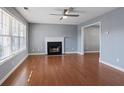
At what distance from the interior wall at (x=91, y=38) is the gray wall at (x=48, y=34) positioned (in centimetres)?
99

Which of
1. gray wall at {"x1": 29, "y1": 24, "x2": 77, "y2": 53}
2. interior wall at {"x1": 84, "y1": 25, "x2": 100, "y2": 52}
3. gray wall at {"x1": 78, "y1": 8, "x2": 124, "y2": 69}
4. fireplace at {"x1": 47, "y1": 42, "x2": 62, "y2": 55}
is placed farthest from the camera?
interior wall at {"x1": 84, "y1": 25, "x2": 100, "y2": 52}

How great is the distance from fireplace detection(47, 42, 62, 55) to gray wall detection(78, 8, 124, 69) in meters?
4.46

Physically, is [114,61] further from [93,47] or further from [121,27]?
[93,47]

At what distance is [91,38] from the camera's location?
11250mm

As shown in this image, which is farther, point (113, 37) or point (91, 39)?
point (91, 39)

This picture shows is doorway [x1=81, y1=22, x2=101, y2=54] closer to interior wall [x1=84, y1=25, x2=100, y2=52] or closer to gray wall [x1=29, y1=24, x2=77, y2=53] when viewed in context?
interior wall [x1=84, y1=25, x2=100, y2=52]

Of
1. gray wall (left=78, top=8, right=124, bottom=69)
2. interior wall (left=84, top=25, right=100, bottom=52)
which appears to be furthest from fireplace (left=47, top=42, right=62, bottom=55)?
gray wall (left=78, top=8, right=124, bottom=69)

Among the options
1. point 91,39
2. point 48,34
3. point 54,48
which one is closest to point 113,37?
point 54,48

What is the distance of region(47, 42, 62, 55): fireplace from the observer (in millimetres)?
10259

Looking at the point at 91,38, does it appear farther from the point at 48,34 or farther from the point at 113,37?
the point at 113,37

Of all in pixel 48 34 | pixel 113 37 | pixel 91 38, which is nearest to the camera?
pixel 113 37

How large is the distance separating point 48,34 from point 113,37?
5.81 meters
